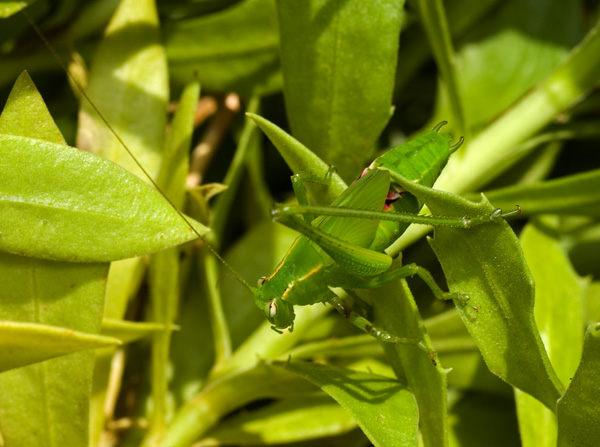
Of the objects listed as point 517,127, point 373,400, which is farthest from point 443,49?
point 373,400

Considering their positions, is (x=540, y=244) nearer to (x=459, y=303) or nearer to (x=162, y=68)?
(x=459, y=303)

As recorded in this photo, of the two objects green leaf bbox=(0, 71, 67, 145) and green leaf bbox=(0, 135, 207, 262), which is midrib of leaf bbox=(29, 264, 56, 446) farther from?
green leaf bbox=(0, 71, 67, 145)

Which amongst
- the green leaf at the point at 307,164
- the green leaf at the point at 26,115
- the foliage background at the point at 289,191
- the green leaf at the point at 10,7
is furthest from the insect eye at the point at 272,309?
the green leaf at the point at 10,7

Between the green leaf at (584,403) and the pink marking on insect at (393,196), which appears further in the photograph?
the pink marking on insect at (393,196)

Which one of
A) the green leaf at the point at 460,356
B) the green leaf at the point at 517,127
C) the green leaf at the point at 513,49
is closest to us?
the green leaf at the point at 460,356

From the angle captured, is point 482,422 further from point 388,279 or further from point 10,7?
point 10,7

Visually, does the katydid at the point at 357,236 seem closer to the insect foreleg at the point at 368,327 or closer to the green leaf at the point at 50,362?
the insect foreleg at the point at 368,327
